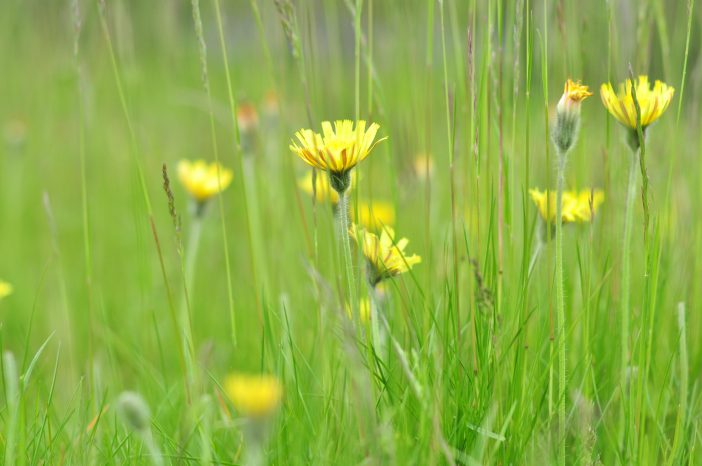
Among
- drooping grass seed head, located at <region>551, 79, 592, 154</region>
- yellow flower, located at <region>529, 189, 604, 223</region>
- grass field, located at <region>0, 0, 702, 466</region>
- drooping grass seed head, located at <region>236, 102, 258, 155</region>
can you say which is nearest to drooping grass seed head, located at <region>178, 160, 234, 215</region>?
grass field, located at <region>0, 0, 702, 466</region>

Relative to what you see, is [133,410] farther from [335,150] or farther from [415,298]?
[415,298]

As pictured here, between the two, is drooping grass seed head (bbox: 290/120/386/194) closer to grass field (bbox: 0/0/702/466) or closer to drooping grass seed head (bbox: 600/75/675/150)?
grass field (bbox: 0/0/702/466)

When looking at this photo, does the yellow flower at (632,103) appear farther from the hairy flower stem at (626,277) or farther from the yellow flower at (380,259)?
the yellow flower at (380,259)

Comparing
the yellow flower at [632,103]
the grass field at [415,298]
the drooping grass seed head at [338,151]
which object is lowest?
the grass field at [415,298]

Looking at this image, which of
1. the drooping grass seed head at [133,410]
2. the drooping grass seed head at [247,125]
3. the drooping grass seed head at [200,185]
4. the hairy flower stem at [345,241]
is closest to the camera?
the drooping grass seed head at [133,410]

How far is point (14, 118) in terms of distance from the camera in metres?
2.81

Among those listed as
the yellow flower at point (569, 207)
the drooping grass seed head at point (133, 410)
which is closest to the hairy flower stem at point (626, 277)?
the yellow flower at point (569, 207)

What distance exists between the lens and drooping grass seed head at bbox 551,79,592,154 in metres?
0.83

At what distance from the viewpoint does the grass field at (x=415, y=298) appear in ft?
2.64

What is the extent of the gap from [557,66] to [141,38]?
183 inches

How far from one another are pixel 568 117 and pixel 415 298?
34cm

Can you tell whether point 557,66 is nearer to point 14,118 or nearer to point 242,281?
point 242,281

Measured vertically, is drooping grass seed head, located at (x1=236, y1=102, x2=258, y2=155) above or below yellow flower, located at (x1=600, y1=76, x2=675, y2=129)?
below

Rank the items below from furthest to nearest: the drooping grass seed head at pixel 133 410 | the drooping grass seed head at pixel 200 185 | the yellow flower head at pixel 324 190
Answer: the drooping grass seed head at pixel 200 185 < the yellow flower head at pixel 324 190 < the drooping grass seed head at pixel 133 410
